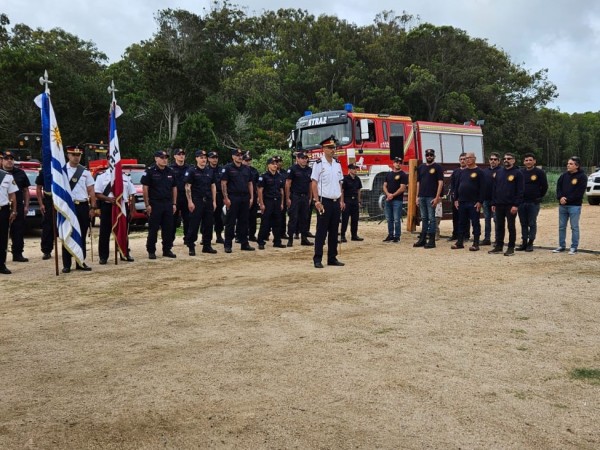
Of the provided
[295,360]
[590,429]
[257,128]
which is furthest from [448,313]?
[257,128]

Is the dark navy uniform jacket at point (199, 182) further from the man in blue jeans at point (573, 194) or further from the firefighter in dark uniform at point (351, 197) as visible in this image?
the man in blue jeans at point (573, 194)

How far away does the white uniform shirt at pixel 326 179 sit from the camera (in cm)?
853

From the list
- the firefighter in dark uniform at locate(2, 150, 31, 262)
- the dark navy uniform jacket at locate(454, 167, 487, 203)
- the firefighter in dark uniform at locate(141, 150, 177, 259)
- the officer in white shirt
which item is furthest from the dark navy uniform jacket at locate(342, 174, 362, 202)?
the firefighter in dark uniform at locate(2, 150, 31, 262)

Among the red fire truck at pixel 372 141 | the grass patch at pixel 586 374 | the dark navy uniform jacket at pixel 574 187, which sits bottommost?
the grass patch at pixel 586 374

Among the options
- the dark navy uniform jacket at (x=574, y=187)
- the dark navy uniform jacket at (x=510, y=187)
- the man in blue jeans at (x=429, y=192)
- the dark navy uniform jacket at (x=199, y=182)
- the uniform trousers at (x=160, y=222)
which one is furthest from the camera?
the man in blue jeans at (x=429, y=192)

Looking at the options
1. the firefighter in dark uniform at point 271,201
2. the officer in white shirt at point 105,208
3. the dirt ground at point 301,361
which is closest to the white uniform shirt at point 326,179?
the dirt ground at point 301,361

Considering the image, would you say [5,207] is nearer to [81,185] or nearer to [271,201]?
[81,185]

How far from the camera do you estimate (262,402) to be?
3.43m

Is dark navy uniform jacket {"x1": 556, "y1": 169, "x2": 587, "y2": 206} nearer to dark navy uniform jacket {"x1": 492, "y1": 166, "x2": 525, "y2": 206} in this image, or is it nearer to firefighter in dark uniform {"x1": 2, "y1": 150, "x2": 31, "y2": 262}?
dark navy uniform jacket {"x1": 492, "y1": 166, "x2": 525, "y2": 206}

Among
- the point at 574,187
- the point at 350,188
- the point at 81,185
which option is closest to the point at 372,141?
the point at 350,188

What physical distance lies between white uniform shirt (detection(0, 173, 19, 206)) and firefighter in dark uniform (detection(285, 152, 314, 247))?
4.92m

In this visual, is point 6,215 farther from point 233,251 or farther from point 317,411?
point 317,411

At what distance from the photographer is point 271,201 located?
Answer: 11.7 m

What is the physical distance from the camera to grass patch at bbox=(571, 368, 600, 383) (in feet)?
12.5
